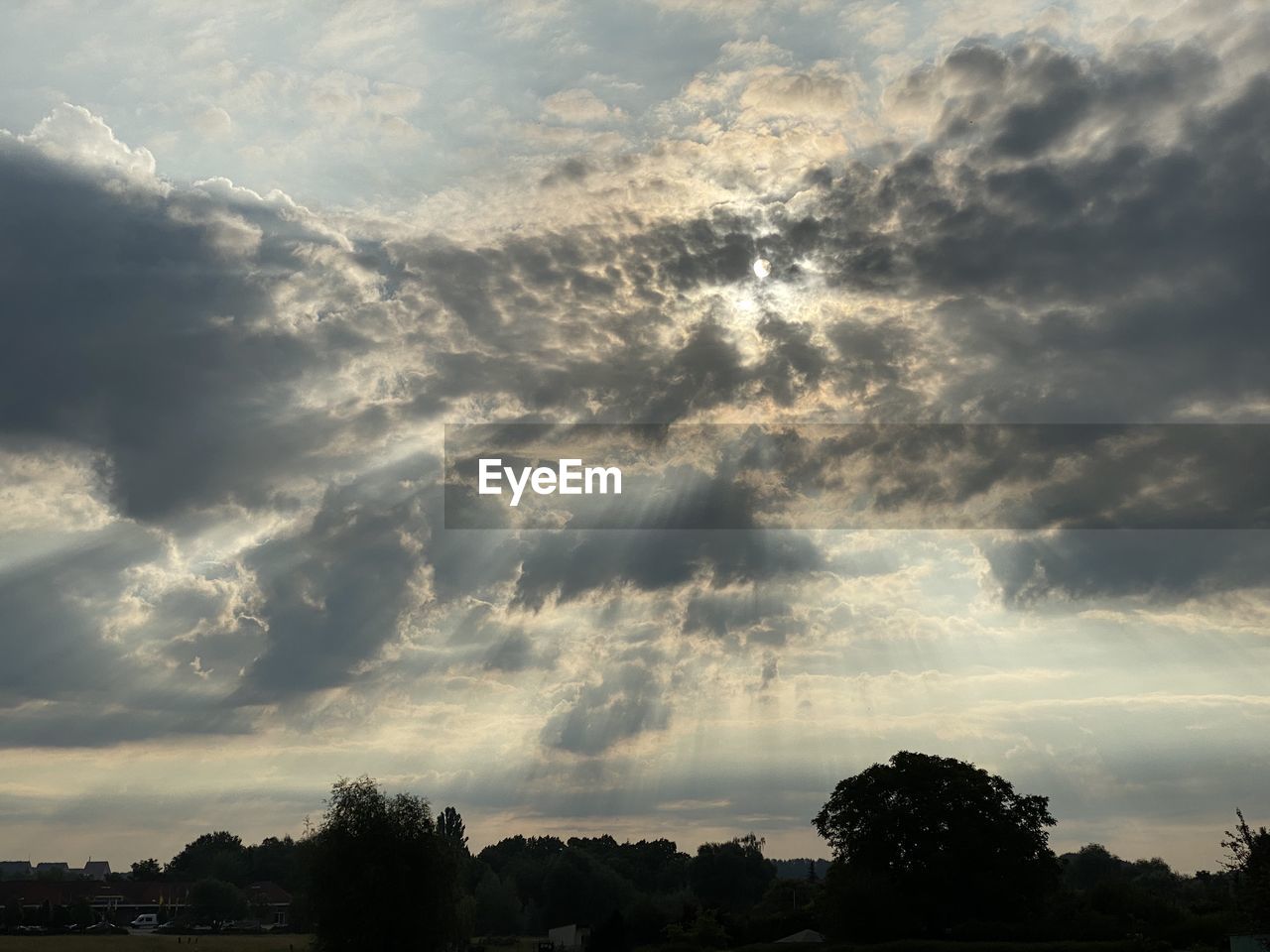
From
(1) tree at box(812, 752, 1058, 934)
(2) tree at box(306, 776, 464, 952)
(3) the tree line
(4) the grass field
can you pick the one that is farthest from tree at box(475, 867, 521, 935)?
(2) tree at box(306, 776, 464, 952)

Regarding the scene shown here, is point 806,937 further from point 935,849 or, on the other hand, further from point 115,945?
point 115,945

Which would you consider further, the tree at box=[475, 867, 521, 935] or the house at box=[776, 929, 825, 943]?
the tree at box=[475, 867, 521, 935]

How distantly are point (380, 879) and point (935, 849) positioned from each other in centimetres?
5089

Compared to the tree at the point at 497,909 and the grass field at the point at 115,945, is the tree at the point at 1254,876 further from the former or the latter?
the tree at the point at 497,909

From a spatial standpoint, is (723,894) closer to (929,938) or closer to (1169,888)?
(1169,888)

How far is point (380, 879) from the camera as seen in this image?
86750 mm

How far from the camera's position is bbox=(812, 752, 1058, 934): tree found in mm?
104312

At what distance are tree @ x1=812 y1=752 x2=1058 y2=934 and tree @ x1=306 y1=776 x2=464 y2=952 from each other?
3635cm

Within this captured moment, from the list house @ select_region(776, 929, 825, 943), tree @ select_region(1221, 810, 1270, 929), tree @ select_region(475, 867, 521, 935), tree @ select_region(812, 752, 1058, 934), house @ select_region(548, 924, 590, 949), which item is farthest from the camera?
tree @ select_region(475, 867, 521, 935)

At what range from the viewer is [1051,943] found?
293 feet

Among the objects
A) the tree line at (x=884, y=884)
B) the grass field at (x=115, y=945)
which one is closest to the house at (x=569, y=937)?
the tree line at (x=884, y=884)

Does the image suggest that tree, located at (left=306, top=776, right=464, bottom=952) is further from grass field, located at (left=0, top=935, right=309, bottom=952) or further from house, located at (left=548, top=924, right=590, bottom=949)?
house, located at (left=548, top=924, right=590, bottom=949)

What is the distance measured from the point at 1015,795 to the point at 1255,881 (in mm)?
59555

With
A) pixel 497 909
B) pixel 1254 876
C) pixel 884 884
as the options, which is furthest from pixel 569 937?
pixel 1254 876
